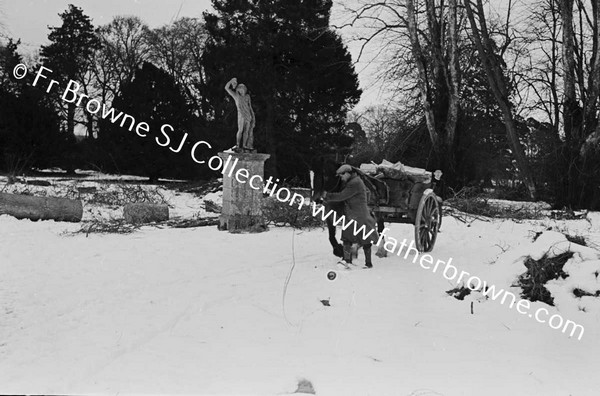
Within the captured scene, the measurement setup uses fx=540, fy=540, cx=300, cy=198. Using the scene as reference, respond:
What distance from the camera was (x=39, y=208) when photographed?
11.4 metres

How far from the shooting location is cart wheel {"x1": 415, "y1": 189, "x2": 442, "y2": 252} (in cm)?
829

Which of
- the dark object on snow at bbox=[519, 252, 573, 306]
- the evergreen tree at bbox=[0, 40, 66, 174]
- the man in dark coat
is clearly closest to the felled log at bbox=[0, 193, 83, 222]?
the man in dark coat

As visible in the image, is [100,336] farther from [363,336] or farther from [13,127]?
[13,127]

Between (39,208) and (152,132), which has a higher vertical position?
(152,132)

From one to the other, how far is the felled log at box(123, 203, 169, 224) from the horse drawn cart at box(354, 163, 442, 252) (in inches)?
230

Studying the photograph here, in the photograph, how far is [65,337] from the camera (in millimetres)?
4781

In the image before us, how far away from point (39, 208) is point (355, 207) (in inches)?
296

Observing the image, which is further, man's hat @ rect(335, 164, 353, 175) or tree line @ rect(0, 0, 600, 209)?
tree line @ rect(0, 0, 600, 209)

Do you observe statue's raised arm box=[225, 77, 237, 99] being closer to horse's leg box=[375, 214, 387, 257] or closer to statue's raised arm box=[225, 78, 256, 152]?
statue's raised arm box=[225, 78, 256, 152]

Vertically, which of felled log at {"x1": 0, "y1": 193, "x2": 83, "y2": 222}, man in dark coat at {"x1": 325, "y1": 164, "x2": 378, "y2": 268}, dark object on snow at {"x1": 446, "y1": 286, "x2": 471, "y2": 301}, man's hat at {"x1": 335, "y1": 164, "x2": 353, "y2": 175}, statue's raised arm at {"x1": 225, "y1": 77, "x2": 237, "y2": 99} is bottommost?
felled log at {"x1": 0, "y1": 193, "x2": 83, "y2": 222}

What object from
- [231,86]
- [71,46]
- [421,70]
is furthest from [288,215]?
[71,46]

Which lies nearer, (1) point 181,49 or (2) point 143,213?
(2) point 143,213

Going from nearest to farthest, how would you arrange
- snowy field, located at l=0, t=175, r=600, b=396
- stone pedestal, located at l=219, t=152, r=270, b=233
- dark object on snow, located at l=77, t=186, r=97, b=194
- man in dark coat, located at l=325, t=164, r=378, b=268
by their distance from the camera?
1. snowy field, located at l=0, t=175, r=600, b=396
2. man in dark coat, located at l=325, t=164, r=378, b=268
3. stone pedestal, located at l=219, t=152, r=270, b=233
4. dark object on snow, located at l=77, t=186, r=97, b=194

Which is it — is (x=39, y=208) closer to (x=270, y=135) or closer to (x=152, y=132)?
(x=270, y=135)
